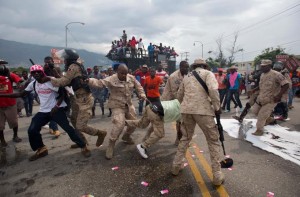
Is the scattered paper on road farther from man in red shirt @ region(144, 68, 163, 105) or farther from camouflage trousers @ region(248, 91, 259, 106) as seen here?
man in red shirt @ region(144, 68, 163, 105)

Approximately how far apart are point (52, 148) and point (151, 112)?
2786mm

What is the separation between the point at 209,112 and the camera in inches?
155

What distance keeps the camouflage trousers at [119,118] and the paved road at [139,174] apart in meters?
0.47

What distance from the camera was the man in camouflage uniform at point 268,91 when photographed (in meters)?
6.27

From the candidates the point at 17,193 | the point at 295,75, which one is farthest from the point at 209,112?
the point at 295,75

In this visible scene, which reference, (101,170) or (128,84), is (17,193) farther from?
(128,84)

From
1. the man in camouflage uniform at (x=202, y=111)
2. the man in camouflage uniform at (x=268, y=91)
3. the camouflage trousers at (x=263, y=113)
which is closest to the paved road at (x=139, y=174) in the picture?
the man in camouflage uniform at (x=202, y=111)

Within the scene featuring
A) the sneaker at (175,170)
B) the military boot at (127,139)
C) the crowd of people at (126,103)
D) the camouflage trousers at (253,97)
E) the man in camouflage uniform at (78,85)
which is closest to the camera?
the crowd of people at (126,103)

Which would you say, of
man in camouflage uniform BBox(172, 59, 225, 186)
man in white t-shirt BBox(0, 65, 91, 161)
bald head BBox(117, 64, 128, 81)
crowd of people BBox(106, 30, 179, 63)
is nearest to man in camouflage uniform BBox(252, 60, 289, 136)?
man in camouflage uniform BBox(172, 59, 225, 186)

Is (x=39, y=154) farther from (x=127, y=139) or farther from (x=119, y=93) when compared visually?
(x=119, y=93)

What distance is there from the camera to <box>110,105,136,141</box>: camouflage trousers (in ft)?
16.9

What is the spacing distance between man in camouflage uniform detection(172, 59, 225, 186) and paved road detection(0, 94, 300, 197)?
310mm

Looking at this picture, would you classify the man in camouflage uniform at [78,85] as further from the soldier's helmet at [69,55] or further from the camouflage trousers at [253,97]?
the camouflage trousers at [253,97]

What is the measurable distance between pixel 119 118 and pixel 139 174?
1.36 metres
